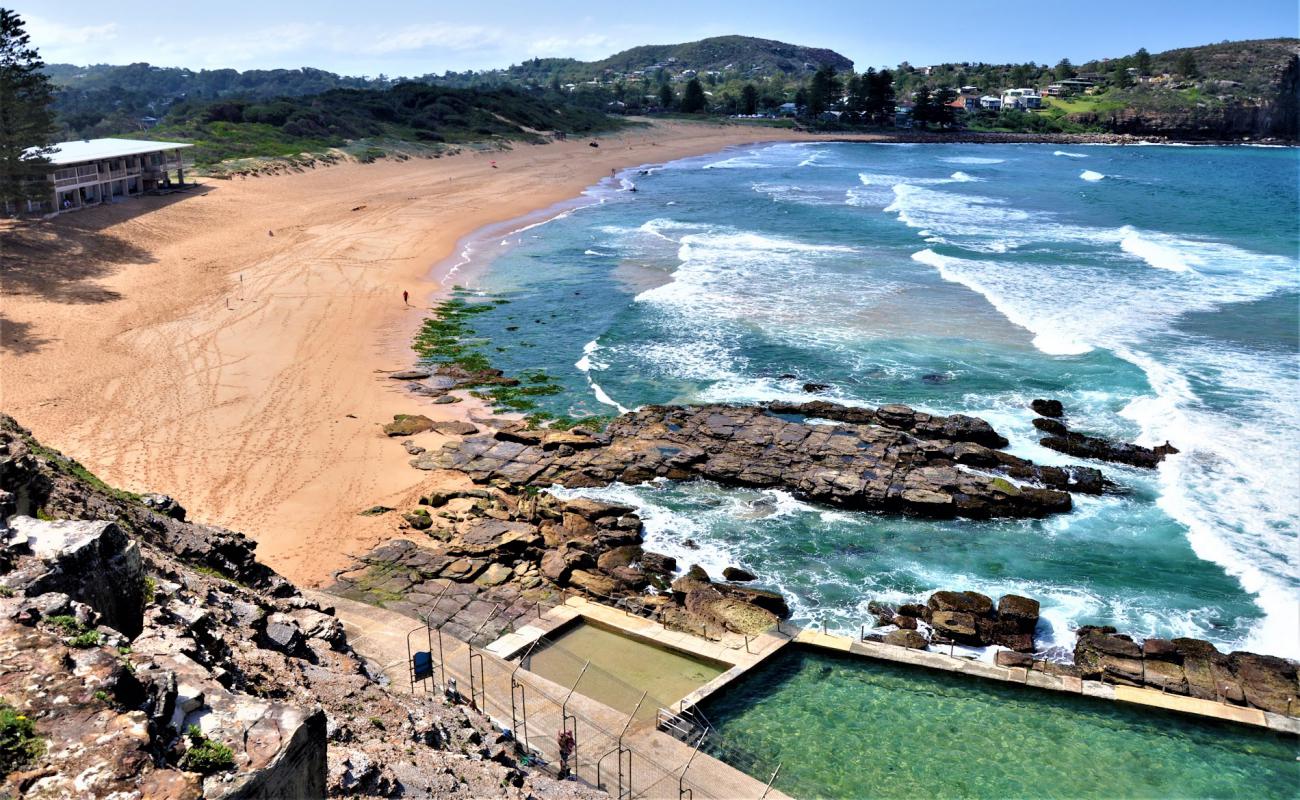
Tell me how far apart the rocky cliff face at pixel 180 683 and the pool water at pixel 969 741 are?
201 inches

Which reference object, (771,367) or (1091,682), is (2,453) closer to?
(1091,682)

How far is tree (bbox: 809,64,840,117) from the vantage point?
6088 inches

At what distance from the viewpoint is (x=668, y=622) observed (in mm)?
19797

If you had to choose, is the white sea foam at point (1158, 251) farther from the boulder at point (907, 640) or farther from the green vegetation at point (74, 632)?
the green vegetation at point (74, 632)

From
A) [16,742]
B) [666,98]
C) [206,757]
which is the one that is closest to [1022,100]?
[666,98]

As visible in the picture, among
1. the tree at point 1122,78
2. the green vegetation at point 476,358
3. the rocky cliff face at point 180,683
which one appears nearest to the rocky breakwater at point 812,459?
the green vegetation at point 476,358

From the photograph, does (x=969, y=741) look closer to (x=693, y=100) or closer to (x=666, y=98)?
(x=693, y=100)

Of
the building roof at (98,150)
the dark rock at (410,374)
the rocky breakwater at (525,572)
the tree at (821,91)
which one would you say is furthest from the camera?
the tree at (821,91)

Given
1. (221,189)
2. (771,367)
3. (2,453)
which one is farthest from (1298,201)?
(2,453)

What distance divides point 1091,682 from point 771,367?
19688mm

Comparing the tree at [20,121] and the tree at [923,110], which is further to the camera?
the tree at [923,110]

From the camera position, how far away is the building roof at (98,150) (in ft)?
169

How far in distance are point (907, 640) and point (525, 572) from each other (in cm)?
917

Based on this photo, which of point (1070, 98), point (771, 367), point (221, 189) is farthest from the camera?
point (1070, 98)
